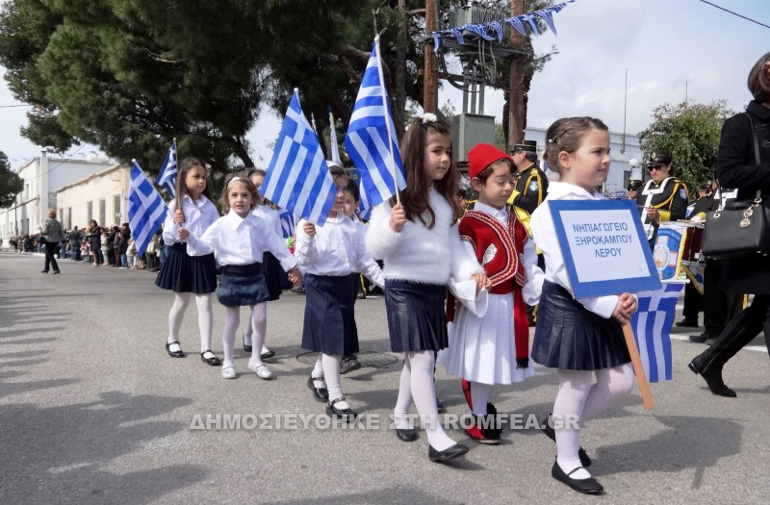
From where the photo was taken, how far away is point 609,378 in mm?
3221

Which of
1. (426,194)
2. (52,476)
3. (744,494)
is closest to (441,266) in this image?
(426,194)

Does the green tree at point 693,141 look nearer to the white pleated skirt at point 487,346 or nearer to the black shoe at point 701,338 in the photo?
the black shoe at point 701,338

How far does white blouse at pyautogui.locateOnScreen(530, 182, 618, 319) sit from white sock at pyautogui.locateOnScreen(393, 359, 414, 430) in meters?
0.99

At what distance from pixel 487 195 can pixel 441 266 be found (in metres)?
0.57

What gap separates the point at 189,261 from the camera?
6.24 meters

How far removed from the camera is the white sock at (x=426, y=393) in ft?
11.4

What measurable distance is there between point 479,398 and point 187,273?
3.37m

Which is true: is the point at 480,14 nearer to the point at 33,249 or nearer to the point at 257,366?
the point at 257,366

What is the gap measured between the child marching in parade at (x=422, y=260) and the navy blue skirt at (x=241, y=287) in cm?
221

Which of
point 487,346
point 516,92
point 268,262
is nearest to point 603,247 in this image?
point 487,346

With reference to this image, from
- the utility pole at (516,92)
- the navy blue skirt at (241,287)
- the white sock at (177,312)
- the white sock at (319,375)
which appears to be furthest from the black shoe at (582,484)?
the utility pole at (516,92)

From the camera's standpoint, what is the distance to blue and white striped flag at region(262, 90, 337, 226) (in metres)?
4.39

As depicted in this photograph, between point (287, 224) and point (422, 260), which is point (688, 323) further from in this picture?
point (422, 260)

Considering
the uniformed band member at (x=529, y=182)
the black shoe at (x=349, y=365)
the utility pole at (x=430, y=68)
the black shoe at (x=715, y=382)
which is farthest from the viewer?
the utility pole at (x=430, y=68)
